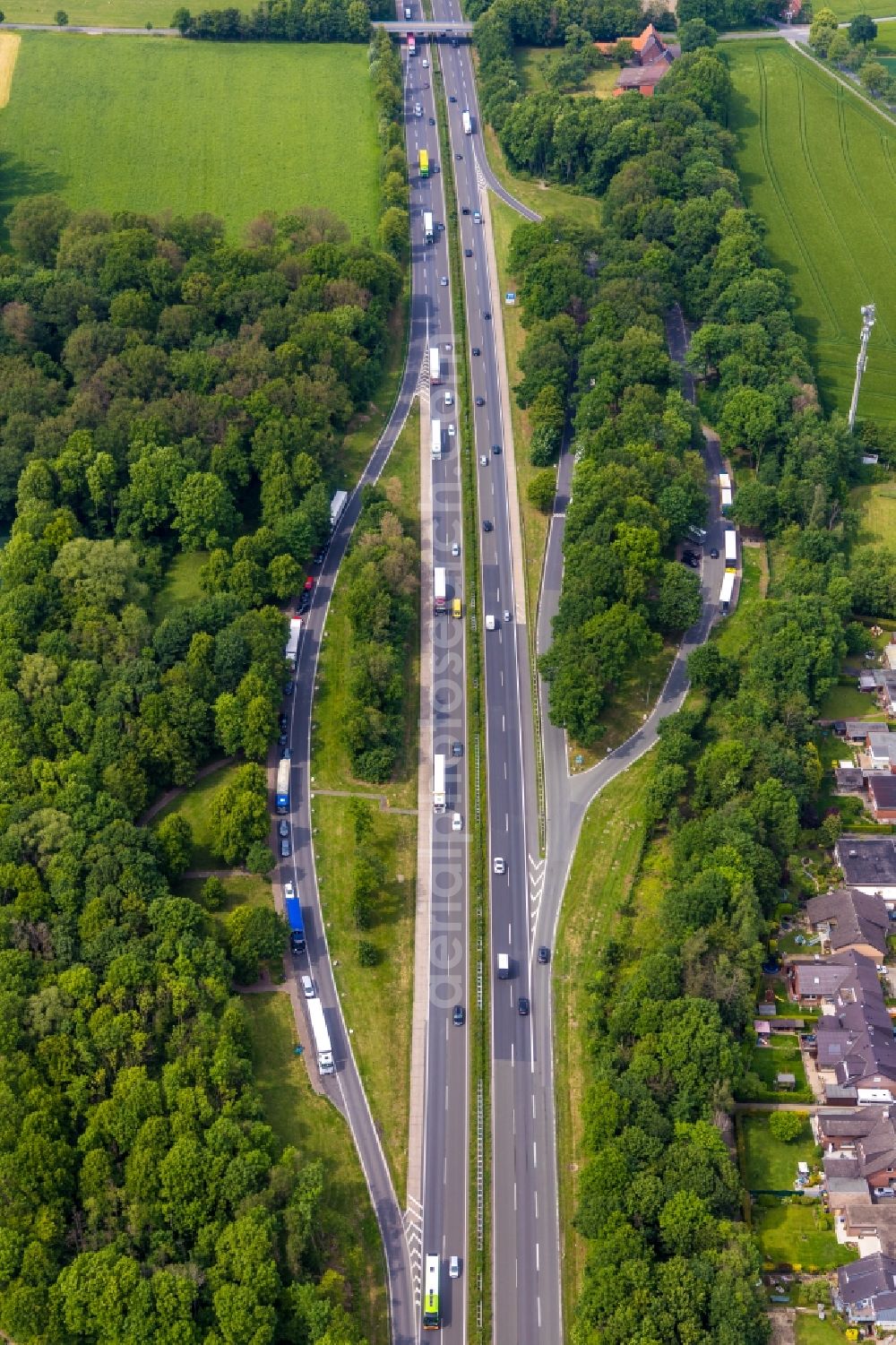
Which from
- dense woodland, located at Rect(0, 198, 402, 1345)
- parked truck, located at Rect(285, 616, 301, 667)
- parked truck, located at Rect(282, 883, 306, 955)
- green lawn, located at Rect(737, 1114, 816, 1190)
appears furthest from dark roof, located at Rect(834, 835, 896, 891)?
parked truck, located at Rect(285, 616, 301, 667)

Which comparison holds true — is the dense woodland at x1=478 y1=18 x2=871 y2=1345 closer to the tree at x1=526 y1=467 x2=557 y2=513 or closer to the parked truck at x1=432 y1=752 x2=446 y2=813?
the tree at x1=526 y1=467 x2=557 y2=513

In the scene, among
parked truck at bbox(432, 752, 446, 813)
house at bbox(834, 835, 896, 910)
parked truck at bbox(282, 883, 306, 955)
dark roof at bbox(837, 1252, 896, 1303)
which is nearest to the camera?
dark roof at bbox(837, 1252, 896, 1303)

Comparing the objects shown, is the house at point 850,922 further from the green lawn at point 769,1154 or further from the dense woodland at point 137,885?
the dense woodland at point 137,885

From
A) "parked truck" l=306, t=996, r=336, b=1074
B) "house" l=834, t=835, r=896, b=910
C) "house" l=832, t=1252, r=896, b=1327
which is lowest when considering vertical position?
"house" l=832, t=1252, r=896, b=1327

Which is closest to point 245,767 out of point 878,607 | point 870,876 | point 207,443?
point 207,443

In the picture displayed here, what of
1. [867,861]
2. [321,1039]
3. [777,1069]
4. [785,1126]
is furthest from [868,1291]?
[321,1039]

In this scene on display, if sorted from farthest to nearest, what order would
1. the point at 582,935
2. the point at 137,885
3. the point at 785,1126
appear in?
1. the point at 582,935
2. the point at 137,885
3. the point at 785,1126

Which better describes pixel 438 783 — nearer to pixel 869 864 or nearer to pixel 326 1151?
pixel 326 1151
